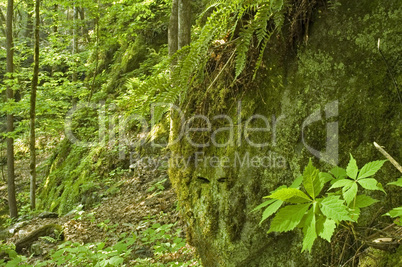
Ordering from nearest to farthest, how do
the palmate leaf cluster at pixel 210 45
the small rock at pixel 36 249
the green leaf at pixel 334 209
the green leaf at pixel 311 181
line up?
the green leaf at pixel 334 209
the green leaf at pixel 311 181
the palmate leaf cluster at pixel 210 45
the small rock at pixel 36 249

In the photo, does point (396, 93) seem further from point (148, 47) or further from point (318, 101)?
point (148, 47)

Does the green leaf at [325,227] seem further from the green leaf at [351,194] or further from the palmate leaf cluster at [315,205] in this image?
the green leaf at [351,194]

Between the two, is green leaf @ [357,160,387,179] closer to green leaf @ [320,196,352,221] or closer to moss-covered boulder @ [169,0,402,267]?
green leaf @ [320,196,352,221]

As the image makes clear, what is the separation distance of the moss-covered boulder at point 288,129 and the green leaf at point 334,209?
66 centimetres

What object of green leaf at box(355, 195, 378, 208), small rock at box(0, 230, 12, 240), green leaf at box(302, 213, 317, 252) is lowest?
small rock at box(0, 230, 12, 240)

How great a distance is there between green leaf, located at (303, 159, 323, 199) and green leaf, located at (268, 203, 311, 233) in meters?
0.06

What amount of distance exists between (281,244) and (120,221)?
373 centimetres

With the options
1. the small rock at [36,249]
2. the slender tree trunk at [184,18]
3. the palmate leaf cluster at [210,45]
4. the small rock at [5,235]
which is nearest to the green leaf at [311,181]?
the palmate leaf cluster at [210,45]

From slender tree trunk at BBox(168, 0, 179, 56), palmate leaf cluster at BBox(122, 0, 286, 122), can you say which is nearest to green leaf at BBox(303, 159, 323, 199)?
palmate leaf cluster at BBox(122, 0, 286, 122)

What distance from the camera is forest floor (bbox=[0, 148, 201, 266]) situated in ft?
11.8

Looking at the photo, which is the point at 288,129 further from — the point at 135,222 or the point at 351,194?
the point at 135,222

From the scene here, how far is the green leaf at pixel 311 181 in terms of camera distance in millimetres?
1112

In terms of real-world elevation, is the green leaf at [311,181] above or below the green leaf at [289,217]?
above

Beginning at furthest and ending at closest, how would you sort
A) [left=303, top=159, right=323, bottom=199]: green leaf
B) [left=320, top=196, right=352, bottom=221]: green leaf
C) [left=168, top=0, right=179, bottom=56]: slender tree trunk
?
1. [left=168, top=0, right=179, bottom=56]: slender tree trunk
2. [left=303, top=159, right=323, bottom=199]: green leaf
3. [left=320, top=196, right=352, bottom=221]: green leaf
